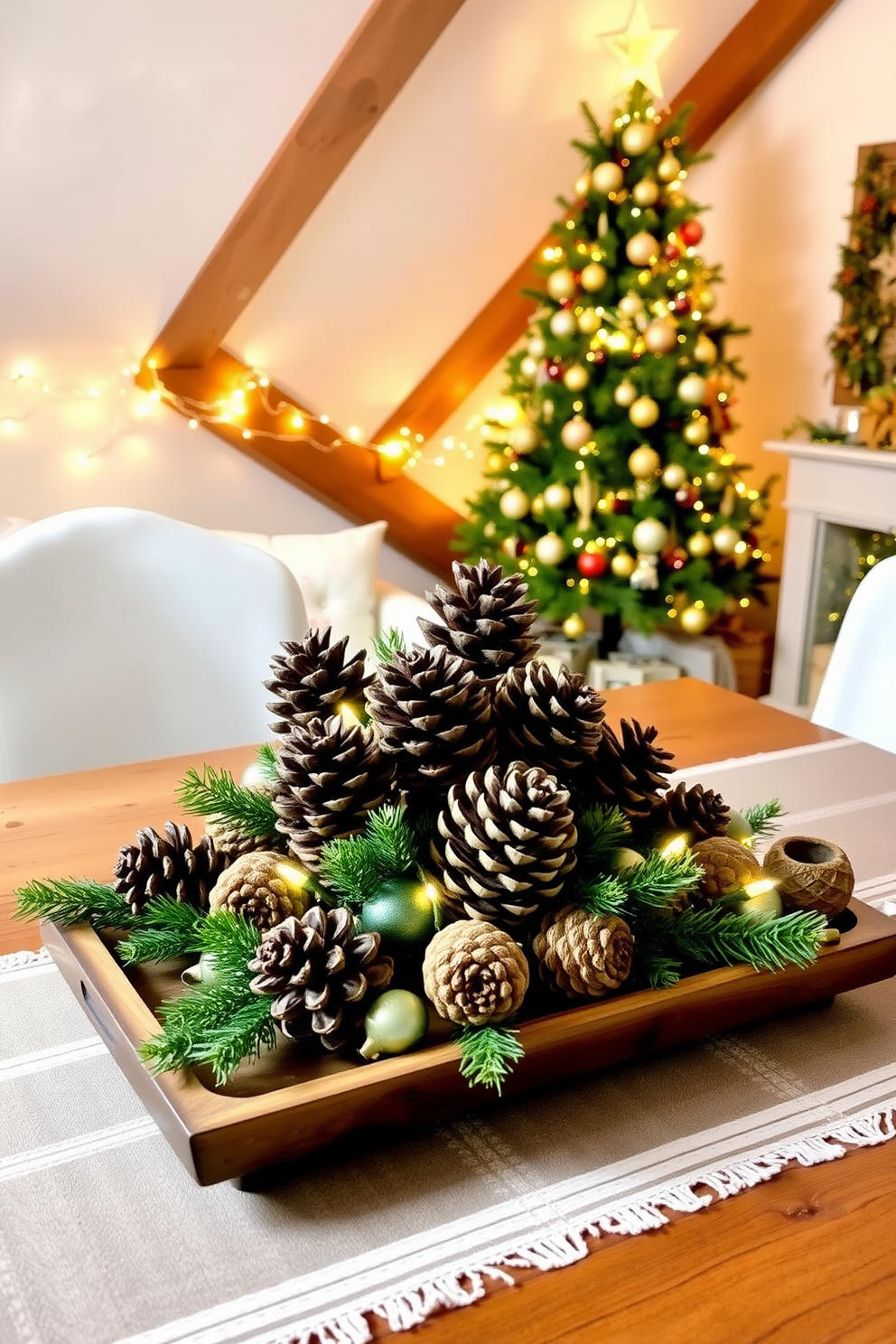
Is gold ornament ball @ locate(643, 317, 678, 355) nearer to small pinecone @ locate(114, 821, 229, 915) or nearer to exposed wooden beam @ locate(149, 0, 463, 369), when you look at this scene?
exposed wooden beam @ locate(149, 0, 463, 369)

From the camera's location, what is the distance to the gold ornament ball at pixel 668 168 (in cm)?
339

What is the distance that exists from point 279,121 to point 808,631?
2.02 m

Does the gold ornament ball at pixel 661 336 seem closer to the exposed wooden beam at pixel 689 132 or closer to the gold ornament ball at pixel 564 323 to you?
the gold ornament ball at pixel 564 323

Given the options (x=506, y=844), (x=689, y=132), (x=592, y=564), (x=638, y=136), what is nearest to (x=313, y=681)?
(x=506, y=844)

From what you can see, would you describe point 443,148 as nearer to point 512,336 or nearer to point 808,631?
point 512,336

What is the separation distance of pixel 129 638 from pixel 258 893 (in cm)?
74


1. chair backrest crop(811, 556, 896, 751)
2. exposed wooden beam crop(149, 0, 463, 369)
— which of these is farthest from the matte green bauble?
exposed wooden beam crop(149, 0, 463, 369)

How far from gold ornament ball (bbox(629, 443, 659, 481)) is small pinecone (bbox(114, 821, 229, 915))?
281 centimetres

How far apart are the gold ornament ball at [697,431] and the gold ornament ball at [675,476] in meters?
0.08

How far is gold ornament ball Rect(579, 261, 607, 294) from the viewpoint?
3430 mm

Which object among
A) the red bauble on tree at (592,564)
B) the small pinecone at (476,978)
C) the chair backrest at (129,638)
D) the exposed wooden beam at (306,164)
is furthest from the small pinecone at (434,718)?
the red bauble on tree at (592,564)

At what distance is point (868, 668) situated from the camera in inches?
60.8

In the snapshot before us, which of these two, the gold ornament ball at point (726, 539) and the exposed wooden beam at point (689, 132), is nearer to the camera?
the gold ornament ball at point (726, 539)

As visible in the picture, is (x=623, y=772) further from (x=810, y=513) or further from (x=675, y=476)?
(x=810, y=513)
